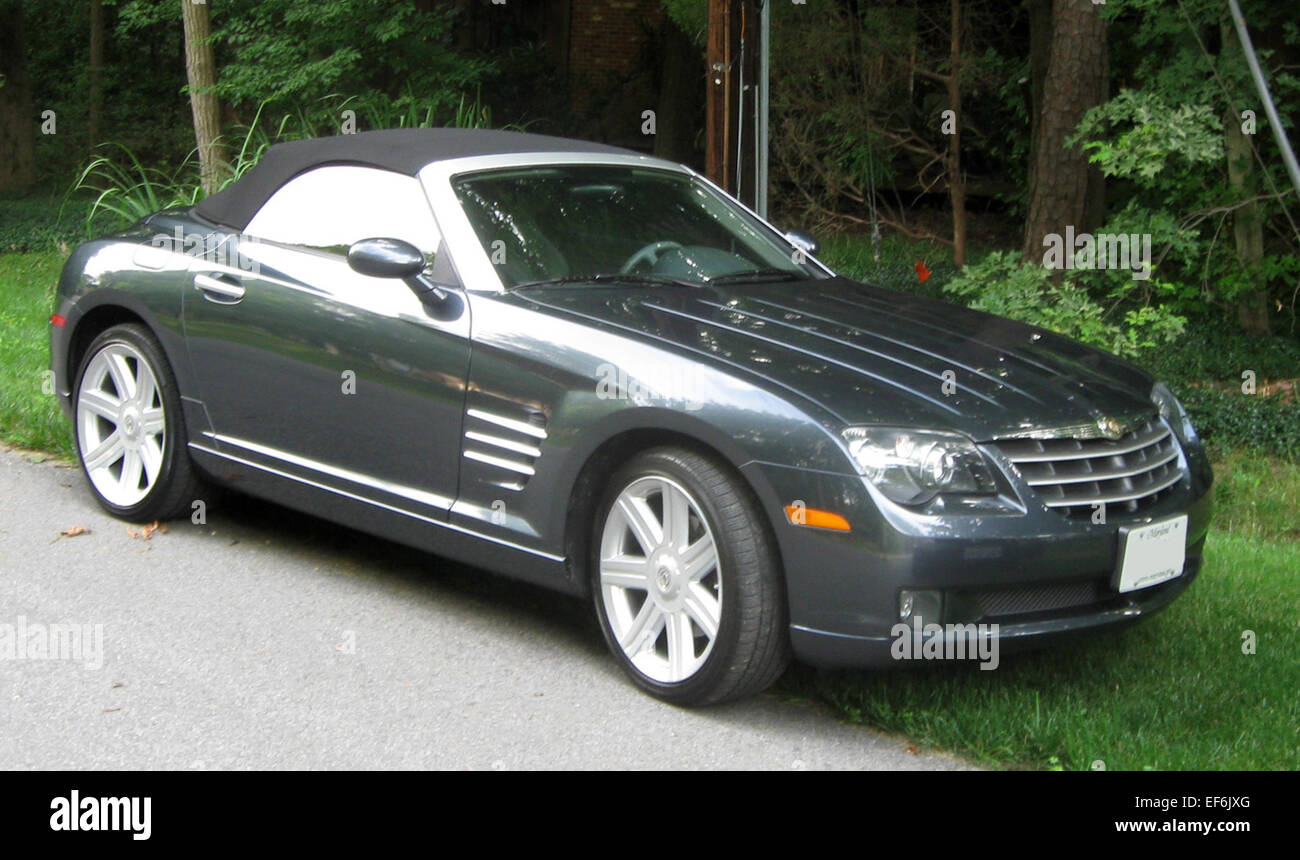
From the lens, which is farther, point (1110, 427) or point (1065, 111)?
point (1065, 111)

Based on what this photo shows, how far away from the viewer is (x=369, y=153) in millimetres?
5598

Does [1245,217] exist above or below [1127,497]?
above

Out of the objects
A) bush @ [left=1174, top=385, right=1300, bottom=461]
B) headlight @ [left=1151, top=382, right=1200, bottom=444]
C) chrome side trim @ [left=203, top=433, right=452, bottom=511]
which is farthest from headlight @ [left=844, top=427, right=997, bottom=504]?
bush @ [left=1174, top=385, right=1300, bottom=461]

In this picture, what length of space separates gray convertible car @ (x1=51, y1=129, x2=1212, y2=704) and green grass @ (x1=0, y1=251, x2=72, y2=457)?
1353mm

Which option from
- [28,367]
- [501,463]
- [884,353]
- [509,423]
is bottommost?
[28,367]

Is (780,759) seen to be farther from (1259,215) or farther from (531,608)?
(1259,215)

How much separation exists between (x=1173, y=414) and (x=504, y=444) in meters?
2.14

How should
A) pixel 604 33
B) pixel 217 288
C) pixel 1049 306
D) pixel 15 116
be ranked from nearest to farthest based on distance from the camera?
1. pixel 217 288
2. pixel 1049 306
3. pixel 15 116
4. pixel 604 33

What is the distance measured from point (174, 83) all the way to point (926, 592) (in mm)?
23054

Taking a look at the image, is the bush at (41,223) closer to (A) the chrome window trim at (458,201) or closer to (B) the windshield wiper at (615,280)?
(A) the chrome window trim at (458,201)

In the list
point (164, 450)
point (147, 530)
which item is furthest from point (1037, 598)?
point (147, 530)

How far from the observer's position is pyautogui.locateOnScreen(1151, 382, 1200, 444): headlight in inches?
190

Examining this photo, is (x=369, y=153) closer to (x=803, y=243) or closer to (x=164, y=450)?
(x=164, y=450)

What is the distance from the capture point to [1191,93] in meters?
9.75
